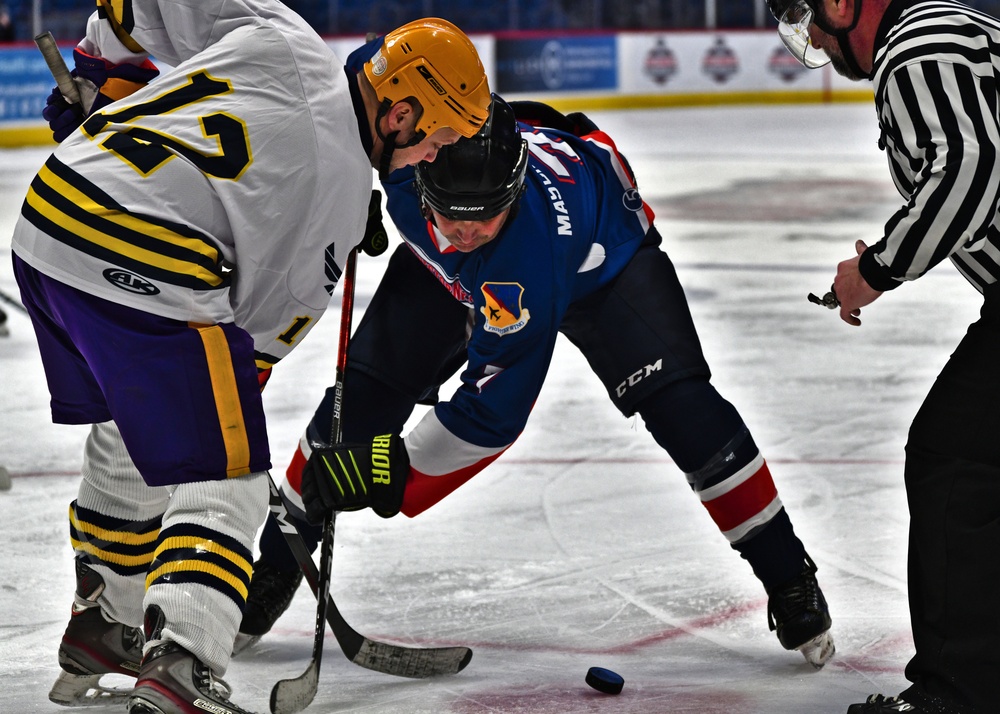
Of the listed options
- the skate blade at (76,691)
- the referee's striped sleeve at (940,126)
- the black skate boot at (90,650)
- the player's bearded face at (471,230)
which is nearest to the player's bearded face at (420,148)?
the player's bearded face at (471,230)

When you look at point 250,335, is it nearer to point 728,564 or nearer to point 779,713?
point 779,713

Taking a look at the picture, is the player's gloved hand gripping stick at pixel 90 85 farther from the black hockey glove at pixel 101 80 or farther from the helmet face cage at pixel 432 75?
the helmet face cage at pixel 432 75

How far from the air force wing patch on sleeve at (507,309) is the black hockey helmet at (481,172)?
0.11 m

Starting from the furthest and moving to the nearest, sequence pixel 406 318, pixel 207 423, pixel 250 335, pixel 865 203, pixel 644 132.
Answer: pixel 644 132 < pixel 865 203 < pixel 406 318 < pixel 250 335 < pixel 207 423

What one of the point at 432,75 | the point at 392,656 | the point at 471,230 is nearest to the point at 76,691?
the point at 392,656

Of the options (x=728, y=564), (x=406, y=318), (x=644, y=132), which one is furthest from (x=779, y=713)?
(x=644, y=132)

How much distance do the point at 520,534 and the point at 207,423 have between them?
134cm

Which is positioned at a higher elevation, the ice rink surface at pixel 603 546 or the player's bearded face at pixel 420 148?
the player's bearded face at pixel 420 148

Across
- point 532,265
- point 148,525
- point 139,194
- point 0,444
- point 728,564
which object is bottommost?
point 0,444

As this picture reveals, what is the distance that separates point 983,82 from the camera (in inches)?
70.6

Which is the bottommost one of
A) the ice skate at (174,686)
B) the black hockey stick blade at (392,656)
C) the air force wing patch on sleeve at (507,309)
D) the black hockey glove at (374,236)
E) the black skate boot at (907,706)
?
the black hockey stick blade at (392,656)

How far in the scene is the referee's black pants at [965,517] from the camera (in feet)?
6.41

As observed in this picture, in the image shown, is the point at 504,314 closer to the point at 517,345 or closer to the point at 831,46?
the point at 517,345

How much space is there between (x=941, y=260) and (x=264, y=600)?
130 cm
